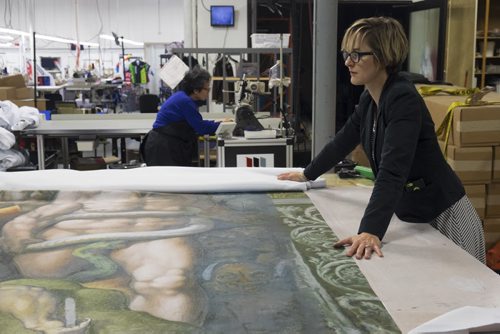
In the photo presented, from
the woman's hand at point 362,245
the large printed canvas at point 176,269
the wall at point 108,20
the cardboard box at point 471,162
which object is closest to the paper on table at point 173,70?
the cardboard box at point 471,162

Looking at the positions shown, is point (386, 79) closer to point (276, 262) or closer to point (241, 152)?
point (276, 262)

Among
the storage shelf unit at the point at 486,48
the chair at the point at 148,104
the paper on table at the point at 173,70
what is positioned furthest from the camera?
the chair at the point at 148,104

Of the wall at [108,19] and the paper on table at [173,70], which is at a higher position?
the wall at [108,19]

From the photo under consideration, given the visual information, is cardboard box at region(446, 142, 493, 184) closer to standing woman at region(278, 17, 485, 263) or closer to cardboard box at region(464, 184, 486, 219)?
cardboard box at region(464, 184, 486, 219)

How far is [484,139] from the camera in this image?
2.89m

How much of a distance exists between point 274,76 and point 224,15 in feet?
11.1

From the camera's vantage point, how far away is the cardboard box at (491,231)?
306cm

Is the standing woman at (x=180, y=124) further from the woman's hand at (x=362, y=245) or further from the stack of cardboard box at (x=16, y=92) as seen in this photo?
the stack of cardboard box at (x=16, y=92)

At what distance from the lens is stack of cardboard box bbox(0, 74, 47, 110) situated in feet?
21.6

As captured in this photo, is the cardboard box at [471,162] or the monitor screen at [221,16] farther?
the monitor screen at [221,16]

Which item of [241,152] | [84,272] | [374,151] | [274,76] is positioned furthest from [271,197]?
[274,76]

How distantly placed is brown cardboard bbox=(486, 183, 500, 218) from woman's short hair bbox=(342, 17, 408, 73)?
1.58 metres

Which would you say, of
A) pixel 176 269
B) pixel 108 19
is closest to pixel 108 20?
pixel 108 19

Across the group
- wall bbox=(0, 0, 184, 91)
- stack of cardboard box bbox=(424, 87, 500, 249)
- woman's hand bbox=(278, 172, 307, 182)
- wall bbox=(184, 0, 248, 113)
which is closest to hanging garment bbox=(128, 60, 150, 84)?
wall bbox=(0, 0, 184, 91)
